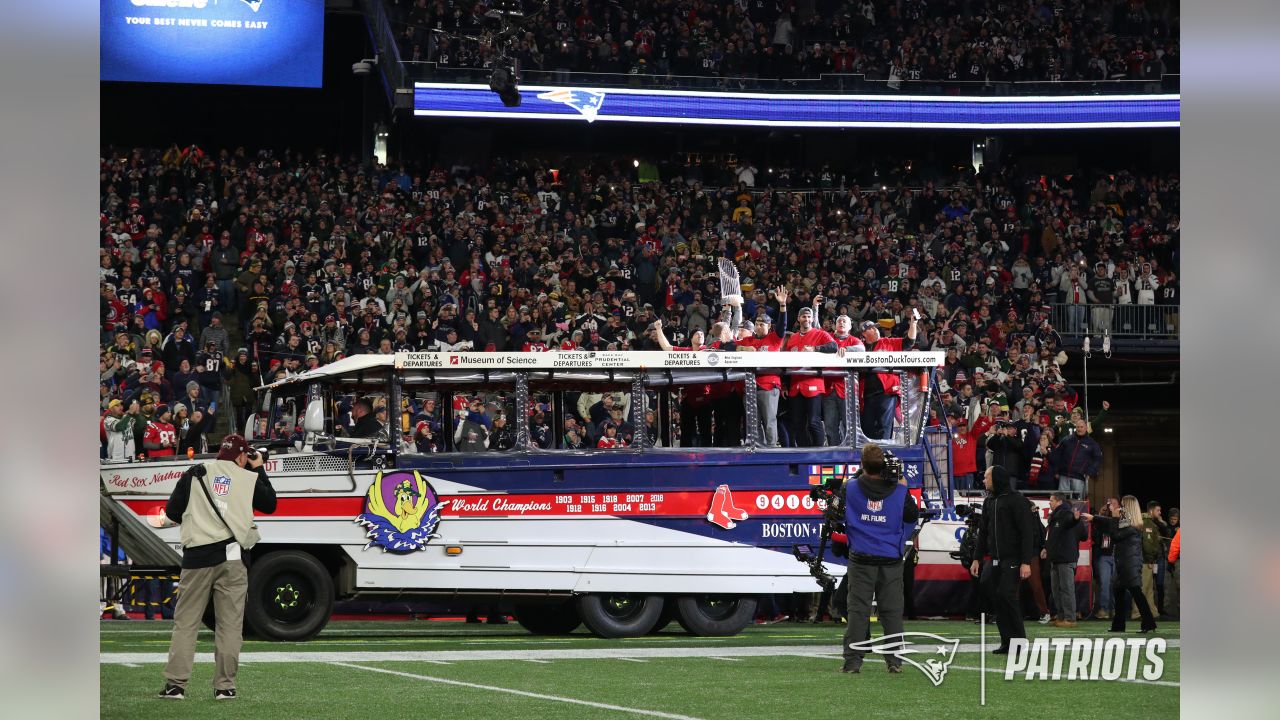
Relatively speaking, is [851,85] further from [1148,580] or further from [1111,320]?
[1148,580]

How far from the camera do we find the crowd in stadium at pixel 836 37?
35.9 metres

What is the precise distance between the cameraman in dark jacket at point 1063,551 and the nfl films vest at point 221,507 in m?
10.7

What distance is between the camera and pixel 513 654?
47.7 feet

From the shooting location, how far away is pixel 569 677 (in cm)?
1220

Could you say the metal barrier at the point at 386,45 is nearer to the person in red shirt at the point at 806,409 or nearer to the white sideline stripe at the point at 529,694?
the person in red shirt at the point at 806,409

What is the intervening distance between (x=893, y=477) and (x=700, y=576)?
4868mm

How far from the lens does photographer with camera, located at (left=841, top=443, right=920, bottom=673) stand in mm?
12305

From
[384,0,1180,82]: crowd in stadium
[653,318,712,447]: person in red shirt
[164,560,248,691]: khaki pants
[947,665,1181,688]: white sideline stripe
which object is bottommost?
[947,665,1181,688]: white sideline stripe

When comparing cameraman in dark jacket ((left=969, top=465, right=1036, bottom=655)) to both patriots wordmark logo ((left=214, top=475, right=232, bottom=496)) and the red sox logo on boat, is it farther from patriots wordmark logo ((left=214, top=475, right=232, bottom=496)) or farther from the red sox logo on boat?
patriots wordmark logo ((left=214, top=475, right=232, bottom=496))

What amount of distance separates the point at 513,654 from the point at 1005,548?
446cm

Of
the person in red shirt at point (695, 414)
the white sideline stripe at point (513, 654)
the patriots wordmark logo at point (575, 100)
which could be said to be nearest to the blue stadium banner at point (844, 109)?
the patriots wordmark logo at point (575, 100)

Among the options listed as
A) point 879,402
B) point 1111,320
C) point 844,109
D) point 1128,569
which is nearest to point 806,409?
point 879,402

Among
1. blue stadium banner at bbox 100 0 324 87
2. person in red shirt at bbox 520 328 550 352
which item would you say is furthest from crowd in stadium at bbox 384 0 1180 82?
person in red shirt at bbox 520 328 550 352
